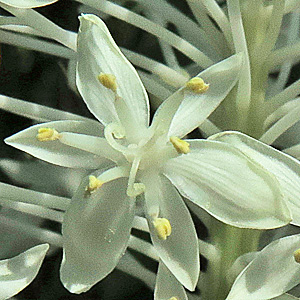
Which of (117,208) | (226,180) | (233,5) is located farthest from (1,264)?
(233,5)

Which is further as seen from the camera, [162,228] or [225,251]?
[225,251]

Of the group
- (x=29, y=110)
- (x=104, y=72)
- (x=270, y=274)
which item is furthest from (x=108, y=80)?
(x=270, y=274)

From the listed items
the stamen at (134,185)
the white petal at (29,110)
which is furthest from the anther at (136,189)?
the white petal at (29,110)

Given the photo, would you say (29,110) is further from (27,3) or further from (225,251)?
(225,251)

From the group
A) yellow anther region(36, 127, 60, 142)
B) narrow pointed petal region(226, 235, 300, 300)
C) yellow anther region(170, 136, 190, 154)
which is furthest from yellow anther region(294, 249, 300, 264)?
yellow anther region(36, 127, 60, 142)

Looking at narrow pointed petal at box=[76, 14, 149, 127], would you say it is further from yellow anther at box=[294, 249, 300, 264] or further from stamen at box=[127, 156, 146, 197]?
yellow anther at box=[294, 249, 300, 264]

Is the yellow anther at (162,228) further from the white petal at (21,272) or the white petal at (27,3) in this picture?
the white petal at (27,3)
